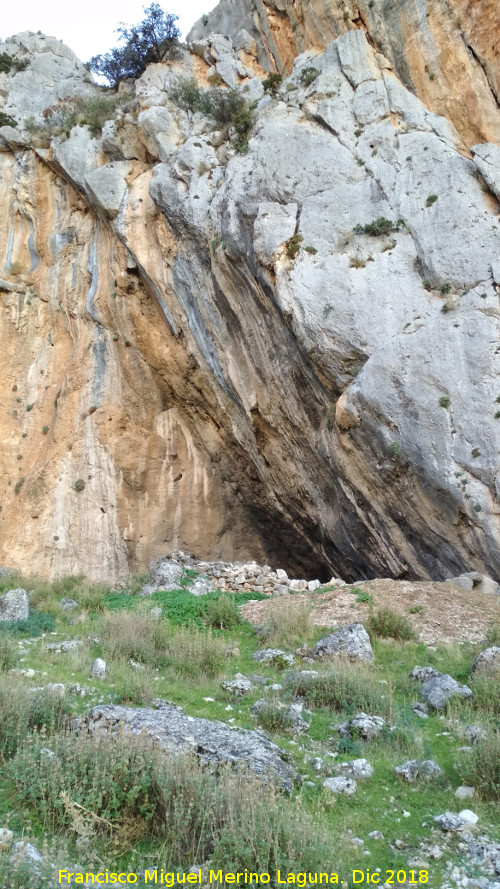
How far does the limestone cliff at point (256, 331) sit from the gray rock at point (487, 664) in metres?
3.68

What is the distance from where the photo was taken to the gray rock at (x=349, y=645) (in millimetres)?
8133

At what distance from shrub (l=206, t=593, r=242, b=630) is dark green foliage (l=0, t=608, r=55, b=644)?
8.60ft

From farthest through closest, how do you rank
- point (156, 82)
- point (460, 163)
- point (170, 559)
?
point (156, 82)
point (170, 559)
point (460, 163)

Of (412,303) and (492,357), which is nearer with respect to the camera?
(492,357)

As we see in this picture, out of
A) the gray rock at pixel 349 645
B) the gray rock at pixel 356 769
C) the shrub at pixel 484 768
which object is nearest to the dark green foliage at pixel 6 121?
the gray rock at pixel 349 645

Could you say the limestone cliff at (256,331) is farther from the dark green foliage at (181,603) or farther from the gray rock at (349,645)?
the gray rock at (349,645)

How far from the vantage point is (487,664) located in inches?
280

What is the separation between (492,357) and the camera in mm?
11531

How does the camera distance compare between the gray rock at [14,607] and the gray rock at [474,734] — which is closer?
the gray rock at [474,734]

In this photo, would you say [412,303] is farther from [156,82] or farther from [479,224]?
[156,82]

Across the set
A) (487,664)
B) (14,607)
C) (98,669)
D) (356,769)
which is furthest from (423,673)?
(14,607)

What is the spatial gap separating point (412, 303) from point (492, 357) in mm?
2195

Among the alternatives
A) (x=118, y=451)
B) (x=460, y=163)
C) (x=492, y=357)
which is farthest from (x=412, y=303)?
(x=118, y=451)

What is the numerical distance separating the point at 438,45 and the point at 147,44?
→ 1189 cm
